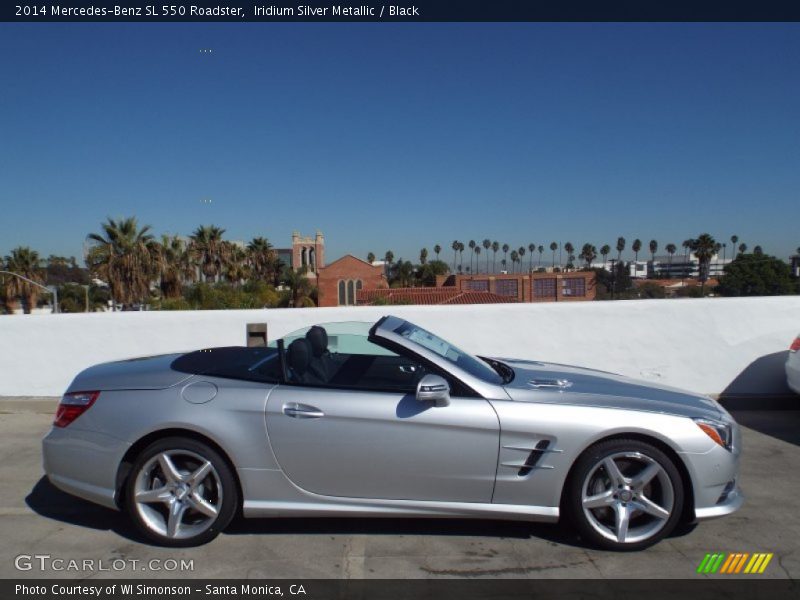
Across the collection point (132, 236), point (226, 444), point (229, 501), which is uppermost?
point (132, 236)

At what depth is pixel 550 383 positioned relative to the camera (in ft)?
13.0

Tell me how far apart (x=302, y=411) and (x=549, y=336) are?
442cm

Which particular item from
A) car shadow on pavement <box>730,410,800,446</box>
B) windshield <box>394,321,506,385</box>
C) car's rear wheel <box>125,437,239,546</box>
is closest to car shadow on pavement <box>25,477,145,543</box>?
car's rear wheel <box>125,437,239,546</box>

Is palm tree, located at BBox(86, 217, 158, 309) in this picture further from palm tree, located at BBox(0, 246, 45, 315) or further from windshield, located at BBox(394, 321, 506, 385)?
windshield, located at BBox(394, 321, 506, 385)

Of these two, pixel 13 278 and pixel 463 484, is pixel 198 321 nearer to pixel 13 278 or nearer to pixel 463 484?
pixel 463 484

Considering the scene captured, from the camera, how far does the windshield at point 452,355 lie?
387 centimetres

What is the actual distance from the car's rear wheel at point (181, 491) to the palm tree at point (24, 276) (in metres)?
48.6

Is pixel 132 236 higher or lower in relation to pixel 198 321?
higher

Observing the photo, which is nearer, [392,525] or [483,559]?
[483,559]

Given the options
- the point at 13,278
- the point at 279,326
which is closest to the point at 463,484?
the point at 279,326

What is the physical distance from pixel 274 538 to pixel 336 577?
62 cm
